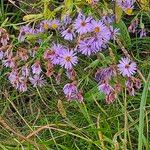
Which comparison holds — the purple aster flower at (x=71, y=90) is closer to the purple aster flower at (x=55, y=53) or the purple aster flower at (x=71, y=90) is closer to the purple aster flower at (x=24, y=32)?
the purple aster flower at (x=55, y=53)

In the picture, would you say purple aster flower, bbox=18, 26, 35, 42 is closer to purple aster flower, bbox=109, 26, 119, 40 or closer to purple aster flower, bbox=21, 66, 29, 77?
purple aster flower, bbox=21, 66, 29, 77

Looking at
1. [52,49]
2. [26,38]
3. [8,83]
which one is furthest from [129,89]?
[8,83]

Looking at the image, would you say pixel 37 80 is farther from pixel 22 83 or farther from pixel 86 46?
pixel 86 46

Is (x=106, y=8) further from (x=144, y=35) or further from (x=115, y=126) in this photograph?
(x=115, y=126)

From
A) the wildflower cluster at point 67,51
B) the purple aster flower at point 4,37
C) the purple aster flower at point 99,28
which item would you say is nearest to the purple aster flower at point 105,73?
the wildflower cluster at point 67,51

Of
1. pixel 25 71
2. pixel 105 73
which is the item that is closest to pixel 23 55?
pixel 25 71
